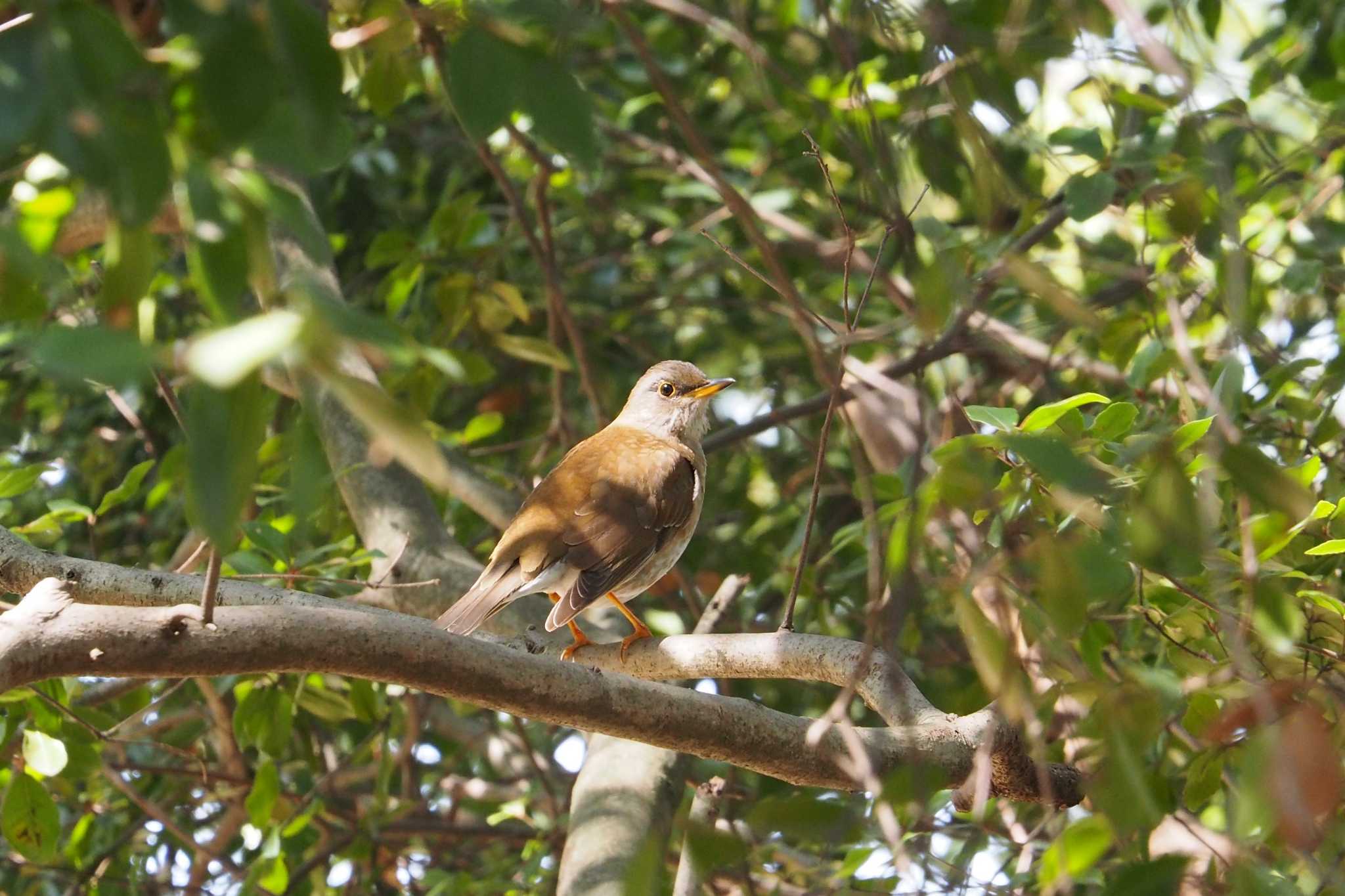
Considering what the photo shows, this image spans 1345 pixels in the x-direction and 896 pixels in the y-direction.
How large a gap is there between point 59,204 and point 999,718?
212 centimetres

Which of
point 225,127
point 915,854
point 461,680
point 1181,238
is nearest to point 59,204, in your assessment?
point 225,127

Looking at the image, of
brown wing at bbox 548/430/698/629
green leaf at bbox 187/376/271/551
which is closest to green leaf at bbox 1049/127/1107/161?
brown wing at bbox 548/430/698/629

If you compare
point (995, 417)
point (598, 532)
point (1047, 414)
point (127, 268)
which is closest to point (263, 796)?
point (598, 532)

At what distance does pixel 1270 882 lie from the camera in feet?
4.72

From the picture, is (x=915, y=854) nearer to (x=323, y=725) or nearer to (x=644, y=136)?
(x=323, y=725)

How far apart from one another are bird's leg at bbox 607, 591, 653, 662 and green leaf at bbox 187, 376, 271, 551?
9.69 ft

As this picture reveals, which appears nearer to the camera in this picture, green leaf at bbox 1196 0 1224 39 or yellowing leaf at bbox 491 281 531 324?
green leaf at bbox 1196 0 1224 39

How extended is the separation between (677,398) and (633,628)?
1274 mm

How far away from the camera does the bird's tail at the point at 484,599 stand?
3980 millimetres

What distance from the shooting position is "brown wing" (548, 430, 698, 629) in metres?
4.45

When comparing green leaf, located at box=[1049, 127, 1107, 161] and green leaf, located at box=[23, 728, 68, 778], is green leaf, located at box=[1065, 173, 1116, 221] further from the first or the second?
green leaf, located at box=[23, 728, 68, 778]

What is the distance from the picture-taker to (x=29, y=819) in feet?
12.2

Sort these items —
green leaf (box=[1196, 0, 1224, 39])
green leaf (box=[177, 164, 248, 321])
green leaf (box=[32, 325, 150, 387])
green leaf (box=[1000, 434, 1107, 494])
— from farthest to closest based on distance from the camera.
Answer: green leaf (box=[1196, 0, 1224, 39]) → green leaf (box=[1000, 434, 1107, 494]) → green leaf (box=[177, 164, 248, 321]) → green leaf (box=[32, 325, 150, 387])

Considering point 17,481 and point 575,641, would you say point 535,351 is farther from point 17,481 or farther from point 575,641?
point 17,481
